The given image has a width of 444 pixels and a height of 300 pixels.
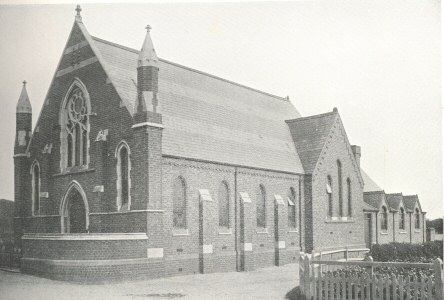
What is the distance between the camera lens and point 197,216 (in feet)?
91.9

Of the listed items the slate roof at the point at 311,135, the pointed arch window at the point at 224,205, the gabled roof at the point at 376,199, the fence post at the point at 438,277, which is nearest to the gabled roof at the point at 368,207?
the gabled roof at the point at 376,199

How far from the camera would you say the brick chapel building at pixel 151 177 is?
24.5m

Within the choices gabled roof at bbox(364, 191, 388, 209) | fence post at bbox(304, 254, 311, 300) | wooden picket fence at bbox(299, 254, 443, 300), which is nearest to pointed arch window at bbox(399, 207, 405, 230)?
gabled roof at bbox(364, 191, 388, 209)

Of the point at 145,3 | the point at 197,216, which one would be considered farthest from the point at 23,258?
the point at 145,3

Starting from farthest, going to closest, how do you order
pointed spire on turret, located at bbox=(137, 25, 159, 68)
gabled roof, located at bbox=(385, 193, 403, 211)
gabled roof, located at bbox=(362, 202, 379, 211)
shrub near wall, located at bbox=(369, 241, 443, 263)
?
1. gabled roof, located at bbox=(385, 193, 403, 211)
2. gabled roof, located at bbox=(362, 202, 379, 211)
3. shrub near wall, located at bbox=(369, 241, 443, 263)
4. pointed spire on turret, located at bbox=(137, 25, 159, 68)

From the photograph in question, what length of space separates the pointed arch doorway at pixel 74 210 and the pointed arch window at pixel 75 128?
1320 millimetres

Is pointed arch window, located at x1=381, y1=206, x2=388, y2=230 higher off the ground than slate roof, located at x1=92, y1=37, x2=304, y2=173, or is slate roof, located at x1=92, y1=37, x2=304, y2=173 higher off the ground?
slate roof, located at x1=92, y1=37, x2=304, y2=173

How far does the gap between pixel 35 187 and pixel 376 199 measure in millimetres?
27172

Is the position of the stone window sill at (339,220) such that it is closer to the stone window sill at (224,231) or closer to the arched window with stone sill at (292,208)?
the arched window with stone sill at (292,208)

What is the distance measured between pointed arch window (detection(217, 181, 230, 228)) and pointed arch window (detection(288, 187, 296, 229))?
620cm

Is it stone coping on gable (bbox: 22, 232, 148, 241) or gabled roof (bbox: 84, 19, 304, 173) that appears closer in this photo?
stone coping on gable (bbox: 22, 232, 148, 241)

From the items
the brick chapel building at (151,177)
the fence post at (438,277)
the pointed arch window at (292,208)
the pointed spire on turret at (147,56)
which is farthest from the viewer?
the pointed arch window at (292,208)

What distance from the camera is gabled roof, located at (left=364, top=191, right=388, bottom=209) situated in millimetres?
44616

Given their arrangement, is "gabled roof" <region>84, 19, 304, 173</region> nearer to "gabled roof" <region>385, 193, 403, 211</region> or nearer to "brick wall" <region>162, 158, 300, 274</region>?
"brick wall" <region>162, 158, 300, 274</region>
